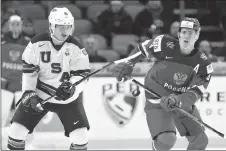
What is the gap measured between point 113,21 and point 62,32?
9.11 feet

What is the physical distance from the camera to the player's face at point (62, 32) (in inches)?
149

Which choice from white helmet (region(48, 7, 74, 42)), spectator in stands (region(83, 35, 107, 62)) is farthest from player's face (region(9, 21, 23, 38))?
white helmet (region(48, 7, 74, 42))

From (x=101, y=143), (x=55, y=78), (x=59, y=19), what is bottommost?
(x=101, y=143)

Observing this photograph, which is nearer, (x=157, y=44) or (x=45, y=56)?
(x=45, y=56)

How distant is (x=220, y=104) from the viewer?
5266 millimetres

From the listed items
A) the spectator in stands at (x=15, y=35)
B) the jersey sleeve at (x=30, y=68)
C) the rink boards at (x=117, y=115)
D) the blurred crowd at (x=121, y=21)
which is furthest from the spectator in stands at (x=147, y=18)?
the jersey sleeve at (x=30, y=68)

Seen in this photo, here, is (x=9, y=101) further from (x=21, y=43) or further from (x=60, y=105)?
(x=60, y=105)

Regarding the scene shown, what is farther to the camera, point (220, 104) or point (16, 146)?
point (220, 104)

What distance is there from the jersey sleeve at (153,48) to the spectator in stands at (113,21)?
253 cm

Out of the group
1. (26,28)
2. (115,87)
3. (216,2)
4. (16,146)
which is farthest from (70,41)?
(216,2)

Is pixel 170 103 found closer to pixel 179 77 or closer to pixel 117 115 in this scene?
pixel 179 77

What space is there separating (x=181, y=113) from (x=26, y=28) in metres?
2.80

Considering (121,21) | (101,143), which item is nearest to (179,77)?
(101,143)

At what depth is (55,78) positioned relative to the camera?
386 centimetres
